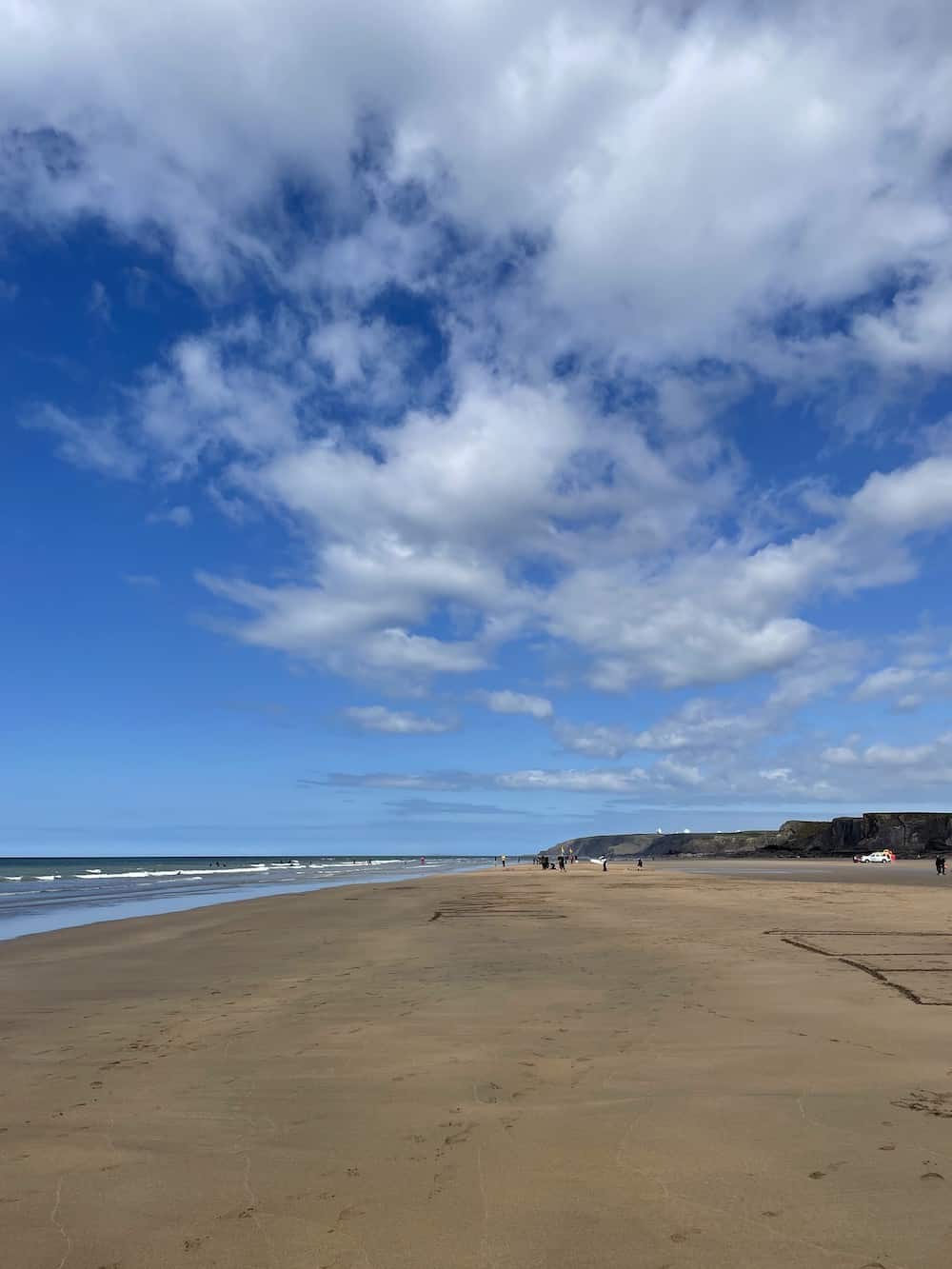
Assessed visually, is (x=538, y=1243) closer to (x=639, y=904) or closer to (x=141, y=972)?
(x=141, y=972)

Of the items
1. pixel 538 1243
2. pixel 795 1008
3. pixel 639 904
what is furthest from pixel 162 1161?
pixel 639 904

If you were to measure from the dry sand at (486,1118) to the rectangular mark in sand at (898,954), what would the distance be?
139 mm

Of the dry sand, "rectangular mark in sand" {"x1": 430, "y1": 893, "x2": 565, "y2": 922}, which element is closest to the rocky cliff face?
"rectangular mark in sand" {"x1": 430, "y1": 893, "x2": 565, "y2": 922}

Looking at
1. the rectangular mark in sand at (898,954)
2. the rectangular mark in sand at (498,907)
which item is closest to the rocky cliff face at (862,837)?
the rectangular mark in sand at (498,907)

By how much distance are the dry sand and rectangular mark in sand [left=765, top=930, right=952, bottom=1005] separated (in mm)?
139

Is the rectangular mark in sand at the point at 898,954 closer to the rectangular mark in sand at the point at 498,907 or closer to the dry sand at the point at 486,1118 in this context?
the dry sand at the point at 486,1118

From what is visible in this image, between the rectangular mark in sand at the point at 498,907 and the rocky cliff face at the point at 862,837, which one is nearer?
the rectangular mark in sand at the point at 498,907

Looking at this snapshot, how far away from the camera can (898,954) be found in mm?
13625

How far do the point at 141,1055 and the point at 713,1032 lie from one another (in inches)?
245

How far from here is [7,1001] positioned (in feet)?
40.3

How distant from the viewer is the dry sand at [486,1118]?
4430 mm

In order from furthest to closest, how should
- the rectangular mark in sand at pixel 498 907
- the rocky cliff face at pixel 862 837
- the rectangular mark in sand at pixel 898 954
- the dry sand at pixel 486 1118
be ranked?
the rocky cliff face at pixel 862 837 → the rectangular mark in sand at pixel 498 907 → the rectangular mark in sand at pixel 898 954 → the dry sand at pixel 486 1118

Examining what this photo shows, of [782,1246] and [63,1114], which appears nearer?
[782,1246]

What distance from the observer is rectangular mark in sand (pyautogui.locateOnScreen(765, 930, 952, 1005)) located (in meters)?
10.6
